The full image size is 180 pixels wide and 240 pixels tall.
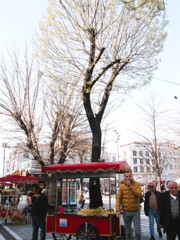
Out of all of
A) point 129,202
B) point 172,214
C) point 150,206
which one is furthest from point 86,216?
point 172,214

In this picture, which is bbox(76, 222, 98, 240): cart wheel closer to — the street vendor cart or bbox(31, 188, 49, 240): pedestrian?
the street vendor cart

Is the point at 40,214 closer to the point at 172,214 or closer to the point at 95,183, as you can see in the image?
the point at 95,183

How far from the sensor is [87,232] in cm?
821

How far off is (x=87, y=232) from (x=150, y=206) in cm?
235

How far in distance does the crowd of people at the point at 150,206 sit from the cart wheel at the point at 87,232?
1.07 metres

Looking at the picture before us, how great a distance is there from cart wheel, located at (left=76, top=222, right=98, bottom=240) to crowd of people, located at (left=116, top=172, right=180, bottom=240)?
A: 3.52 ft

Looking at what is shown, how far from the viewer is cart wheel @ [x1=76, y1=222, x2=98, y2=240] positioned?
26.8 ft

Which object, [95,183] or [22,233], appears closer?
[95,183]

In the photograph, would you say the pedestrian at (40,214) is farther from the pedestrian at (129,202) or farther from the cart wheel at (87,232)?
the pedestrian at (129,202)

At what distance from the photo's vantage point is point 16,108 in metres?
17.5

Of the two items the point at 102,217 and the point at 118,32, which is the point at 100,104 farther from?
the point at 102,217

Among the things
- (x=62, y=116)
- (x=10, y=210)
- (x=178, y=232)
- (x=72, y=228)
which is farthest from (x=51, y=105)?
(x=178, y=232)

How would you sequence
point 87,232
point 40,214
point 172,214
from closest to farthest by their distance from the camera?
point 172,214 → point 87,232 → point 40,214

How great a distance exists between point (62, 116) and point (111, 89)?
291 inches
